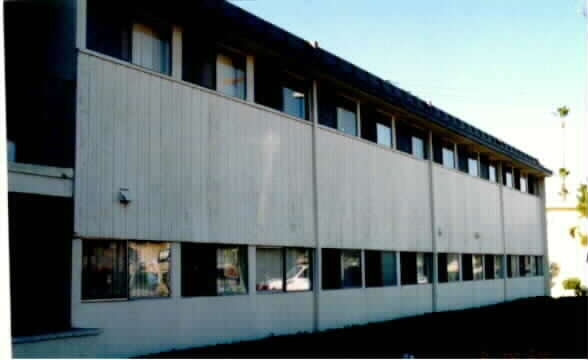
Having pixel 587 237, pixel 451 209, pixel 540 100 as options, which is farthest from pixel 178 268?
pixel 451 209

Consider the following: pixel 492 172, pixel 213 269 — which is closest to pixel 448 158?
pixel 492 172

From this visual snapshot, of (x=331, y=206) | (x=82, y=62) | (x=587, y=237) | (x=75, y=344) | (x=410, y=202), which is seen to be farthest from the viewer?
(x=410, y=202)

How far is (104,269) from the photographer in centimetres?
983

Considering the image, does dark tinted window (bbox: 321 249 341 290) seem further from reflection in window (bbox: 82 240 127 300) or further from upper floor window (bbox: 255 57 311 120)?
reflection in window (bbox: 82 240 127 300)

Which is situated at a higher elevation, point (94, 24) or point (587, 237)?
point (94, 24)

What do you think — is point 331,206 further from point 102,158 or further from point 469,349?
point 102,158

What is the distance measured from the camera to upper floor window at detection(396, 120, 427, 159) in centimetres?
1864

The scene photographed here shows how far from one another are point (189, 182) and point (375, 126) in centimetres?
736

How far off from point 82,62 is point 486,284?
18.1 metres

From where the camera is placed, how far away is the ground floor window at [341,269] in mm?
14789

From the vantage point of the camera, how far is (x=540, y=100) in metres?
7.14

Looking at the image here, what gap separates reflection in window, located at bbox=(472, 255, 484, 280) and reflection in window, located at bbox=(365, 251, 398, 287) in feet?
21.0

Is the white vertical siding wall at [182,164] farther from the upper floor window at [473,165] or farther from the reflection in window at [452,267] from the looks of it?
the upper floor window at [473,165]

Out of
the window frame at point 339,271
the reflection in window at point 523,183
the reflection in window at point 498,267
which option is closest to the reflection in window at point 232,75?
the window frame at point 339,271
